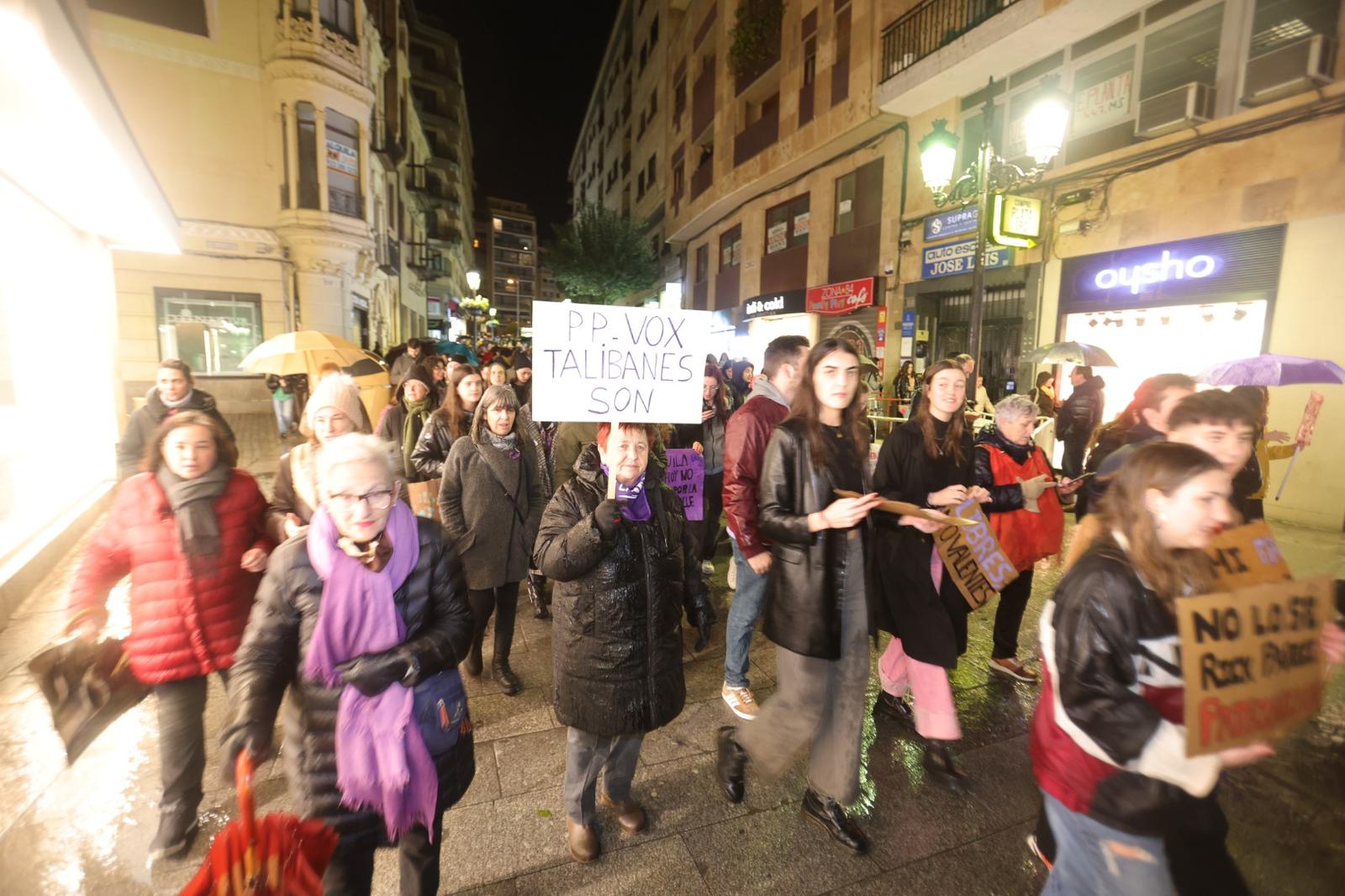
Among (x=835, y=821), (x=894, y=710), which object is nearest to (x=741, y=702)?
(x=894, y=710)

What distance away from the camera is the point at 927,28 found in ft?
43.6

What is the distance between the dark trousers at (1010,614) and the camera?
13.8 ft

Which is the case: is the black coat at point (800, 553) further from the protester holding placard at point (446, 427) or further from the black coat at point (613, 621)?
the protester holding placard at point (446, 427)

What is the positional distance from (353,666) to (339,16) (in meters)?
23.4

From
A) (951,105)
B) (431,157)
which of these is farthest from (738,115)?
(431,157)

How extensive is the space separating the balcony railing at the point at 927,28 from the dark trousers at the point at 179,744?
14407mm

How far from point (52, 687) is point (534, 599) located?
3.13 meters

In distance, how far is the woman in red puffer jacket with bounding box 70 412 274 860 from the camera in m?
2.53

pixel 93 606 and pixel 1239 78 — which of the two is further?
pixel 1239 78

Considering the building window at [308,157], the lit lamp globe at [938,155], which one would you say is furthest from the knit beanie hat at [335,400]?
the building window at [308,157]

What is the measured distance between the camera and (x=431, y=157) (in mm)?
40281

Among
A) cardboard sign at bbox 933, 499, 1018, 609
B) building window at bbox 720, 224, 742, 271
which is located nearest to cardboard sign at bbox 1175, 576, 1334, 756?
cardboard sign at bbox 933, 499, 1018, 609

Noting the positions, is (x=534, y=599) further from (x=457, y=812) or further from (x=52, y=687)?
(x=52, y=687)

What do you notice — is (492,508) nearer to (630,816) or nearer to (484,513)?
(484,513)
